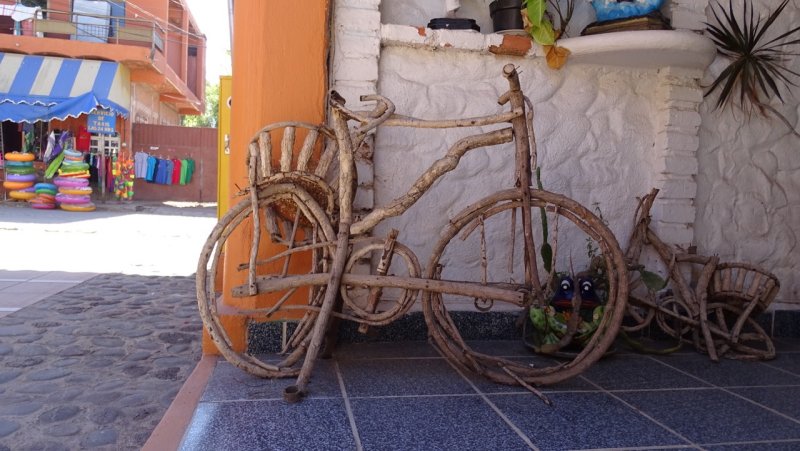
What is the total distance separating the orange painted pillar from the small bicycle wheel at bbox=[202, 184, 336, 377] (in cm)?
15

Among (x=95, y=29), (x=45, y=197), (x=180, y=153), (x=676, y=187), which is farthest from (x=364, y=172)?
(x=180, y=153)

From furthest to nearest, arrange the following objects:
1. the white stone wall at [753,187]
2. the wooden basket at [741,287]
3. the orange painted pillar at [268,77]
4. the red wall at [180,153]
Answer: the red wall at [180,153] < the white stone wall at [753,187] < the wooden basket at [741,287] < the orange painted pillar at [268,77]

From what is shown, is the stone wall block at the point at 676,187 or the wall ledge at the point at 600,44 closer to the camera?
the wall ledge at the point at 600,44

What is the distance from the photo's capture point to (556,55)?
3381 mm

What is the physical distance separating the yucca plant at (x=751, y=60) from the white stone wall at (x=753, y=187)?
0.07 m

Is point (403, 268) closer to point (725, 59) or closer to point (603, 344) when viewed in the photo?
point (603, 344)

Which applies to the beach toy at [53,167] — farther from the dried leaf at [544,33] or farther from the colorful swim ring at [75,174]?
the dried leaf at [544,33]

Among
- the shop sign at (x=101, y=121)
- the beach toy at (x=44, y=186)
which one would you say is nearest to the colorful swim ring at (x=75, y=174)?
the beach toy at (x=44, y=186)

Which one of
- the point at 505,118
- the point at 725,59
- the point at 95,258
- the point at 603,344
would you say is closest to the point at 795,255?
the point at 725,59

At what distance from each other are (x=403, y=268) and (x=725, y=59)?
98.9 inches

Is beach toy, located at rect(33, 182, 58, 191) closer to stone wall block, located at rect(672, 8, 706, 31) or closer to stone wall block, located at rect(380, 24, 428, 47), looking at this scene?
stone wall block, located at rect(380, 24, 428, 47)

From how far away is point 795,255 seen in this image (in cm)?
390

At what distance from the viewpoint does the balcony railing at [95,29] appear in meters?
14.4

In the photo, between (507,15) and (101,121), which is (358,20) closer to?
(507,15)
